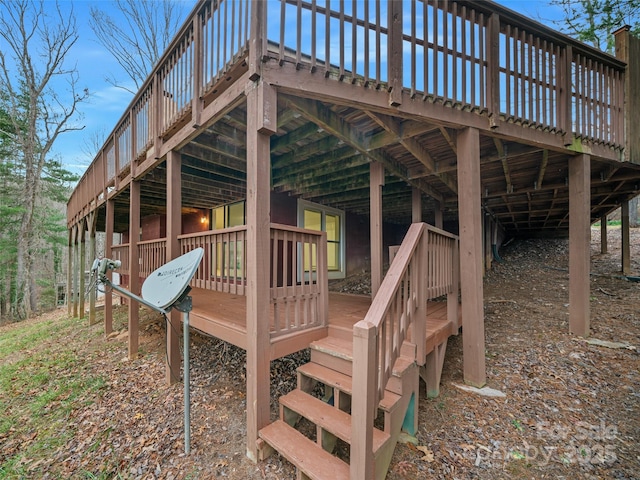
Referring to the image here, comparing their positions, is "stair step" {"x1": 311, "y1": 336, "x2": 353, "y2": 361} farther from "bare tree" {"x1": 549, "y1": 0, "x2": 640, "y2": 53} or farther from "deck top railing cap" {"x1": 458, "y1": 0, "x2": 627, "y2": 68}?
"bare tree" {"x1": 549, "y1": 0, "x2": 640, "y2": 53}

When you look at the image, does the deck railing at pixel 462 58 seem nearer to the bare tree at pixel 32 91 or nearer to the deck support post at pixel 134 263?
the deck support post at pixel 134 263

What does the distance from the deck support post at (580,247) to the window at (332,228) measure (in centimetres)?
522

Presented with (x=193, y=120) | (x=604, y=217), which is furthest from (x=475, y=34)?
(x=604, y=217)

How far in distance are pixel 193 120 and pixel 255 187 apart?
154 centimetres

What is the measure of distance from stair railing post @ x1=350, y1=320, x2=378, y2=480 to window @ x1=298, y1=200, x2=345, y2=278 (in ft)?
19.4

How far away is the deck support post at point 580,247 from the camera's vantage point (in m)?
3.88

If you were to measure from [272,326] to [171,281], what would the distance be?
1.17m

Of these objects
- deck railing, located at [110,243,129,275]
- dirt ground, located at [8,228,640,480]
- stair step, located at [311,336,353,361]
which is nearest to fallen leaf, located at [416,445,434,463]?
dirt ground, located at [8,228,640,480]

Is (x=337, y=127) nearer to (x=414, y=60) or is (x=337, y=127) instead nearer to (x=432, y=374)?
(x=414, y=60)

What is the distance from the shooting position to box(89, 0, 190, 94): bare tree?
36.9 feet

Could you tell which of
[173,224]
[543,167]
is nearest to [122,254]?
[173,224]

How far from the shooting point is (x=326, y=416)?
2.17 metres

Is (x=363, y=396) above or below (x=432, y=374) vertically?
above

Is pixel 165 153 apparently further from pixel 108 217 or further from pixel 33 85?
pixel 33 85
